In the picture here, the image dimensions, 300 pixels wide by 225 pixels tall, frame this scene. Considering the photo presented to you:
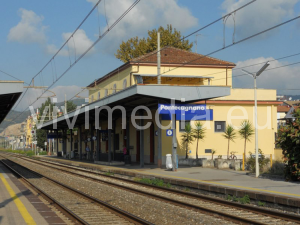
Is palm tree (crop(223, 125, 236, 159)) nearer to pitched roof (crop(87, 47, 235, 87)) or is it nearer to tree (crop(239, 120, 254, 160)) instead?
tree (crop(239, 120, 254, 160))

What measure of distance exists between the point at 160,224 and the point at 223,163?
16956mm

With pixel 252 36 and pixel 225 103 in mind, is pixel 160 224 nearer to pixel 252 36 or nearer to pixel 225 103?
pixel 252 36

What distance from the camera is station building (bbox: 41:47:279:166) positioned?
24328 mm

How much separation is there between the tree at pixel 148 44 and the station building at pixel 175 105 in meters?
6.06

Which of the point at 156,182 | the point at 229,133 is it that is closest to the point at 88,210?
the point at 156,182

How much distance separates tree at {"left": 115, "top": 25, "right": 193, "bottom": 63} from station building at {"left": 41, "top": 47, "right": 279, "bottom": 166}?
19.9ft

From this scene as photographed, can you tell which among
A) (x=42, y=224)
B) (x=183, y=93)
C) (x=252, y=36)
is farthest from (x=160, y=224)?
(x=183, y=93)

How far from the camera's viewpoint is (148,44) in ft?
178

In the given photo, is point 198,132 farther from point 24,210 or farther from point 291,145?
point 24,210

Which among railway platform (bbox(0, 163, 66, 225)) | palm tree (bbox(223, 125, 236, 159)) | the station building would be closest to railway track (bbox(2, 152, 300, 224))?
railway platform (bbox(0, 163, 66, 225))

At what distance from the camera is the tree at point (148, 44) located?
5456 cm

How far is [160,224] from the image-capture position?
10109 millimetres

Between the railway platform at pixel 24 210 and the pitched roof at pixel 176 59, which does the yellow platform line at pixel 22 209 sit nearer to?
the railway platform at pixel 24 210

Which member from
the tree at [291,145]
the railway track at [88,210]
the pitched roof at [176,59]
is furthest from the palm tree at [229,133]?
the railway track at [88,210]
